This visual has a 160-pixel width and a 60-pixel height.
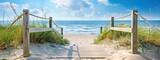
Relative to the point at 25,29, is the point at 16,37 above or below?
below

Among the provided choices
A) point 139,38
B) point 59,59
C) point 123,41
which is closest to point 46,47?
point 59,59

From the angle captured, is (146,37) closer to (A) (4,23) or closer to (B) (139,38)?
(B) (139,38)

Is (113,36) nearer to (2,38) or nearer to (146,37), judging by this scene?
(146,37)

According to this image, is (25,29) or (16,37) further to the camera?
(16,37)

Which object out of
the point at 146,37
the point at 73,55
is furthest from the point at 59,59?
the point at 146,37

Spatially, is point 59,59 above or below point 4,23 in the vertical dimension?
below

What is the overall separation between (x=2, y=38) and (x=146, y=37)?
14.3ft

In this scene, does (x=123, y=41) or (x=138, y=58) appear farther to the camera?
(x=123, y=41)

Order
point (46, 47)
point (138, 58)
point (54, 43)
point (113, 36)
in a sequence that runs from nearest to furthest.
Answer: point (138, 58), point (46, 47), point (54, 43), point (113, 36)

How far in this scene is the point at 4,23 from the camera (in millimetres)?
8219

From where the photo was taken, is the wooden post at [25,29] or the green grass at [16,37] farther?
the green grass at [16,37]

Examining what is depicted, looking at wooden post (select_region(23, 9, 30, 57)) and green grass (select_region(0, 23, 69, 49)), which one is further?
green grass (select_region(0, 23, 69, 49))

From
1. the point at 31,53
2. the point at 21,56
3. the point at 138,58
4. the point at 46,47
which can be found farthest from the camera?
the point at 46,47

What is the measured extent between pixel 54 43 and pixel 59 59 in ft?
8.83
